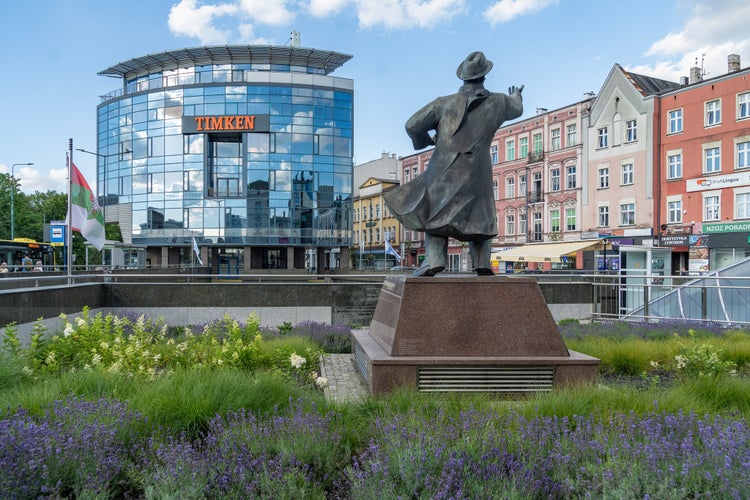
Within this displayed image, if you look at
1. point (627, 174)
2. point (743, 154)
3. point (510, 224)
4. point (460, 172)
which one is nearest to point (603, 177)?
point (627, 174)

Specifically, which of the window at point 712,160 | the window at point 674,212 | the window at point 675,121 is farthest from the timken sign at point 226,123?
the window at point 712,160

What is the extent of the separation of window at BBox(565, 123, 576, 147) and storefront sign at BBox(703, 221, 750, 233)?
14827mm

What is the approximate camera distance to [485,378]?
20.1 ft

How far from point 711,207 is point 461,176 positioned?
3489 centimetres

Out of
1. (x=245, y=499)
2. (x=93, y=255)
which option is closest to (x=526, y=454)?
(x=245, y=499)

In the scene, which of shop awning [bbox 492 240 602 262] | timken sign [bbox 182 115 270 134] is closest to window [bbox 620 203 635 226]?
shop awning [bbox 492 240 602 262]

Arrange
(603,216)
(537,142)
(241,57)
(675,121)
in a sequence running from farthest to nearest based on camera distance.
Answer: (241,57) < (537,142) < (603,216) < (675,121)

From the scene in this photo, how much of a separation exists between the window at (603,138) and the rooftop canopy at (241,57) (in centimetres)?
2474

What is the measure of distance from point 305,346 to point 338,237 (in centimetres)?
4366

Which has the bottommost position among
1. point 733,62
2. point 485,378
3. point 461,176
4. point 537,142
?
point 485,378

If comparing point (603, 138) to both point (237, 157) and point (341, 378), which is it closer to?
point (237, 157)

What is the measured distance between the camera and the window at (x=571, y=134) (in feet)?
154

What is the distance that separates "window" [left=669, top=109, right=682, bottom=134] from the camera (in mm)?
37969

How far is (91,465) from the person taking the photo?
11.0 feet
